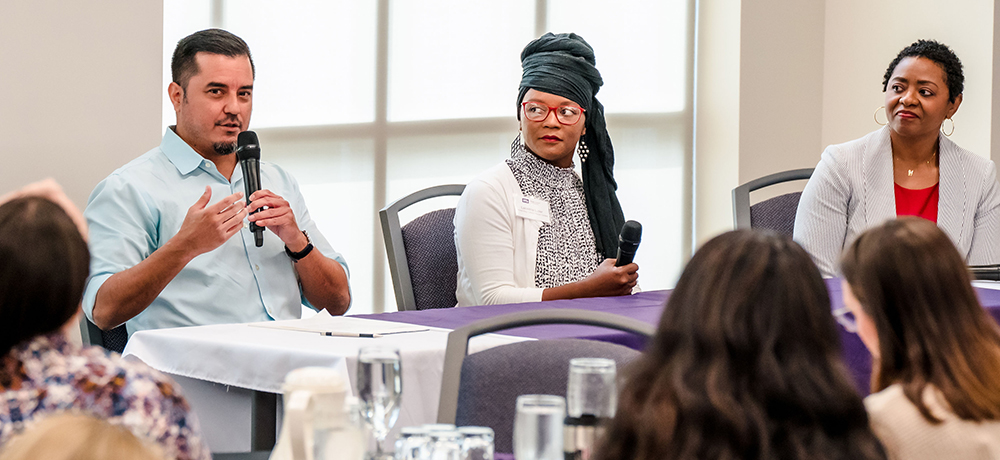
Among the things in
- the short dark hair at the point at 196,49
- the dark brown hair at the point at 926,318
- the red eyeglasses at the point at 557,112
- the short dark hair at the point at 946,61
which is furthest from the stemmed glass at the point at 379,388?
the short dark hair at the point at 946,61

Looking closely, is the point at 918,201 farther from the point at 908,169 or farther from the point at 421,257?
the point at 421,257

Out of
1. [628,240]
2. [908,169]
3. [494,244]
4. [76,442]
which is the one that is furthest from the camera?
[908,169]

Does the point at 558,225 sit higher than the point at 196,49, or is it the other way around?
the point at 196,49

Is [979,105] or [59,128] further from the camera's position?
[979,105]

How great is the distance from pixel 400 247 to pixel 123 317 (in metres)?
0.77

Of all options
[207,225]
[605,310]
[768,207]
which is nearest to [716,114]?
[768,207]

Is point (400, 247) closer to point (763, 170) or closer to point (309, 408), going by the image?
point (309, 408)

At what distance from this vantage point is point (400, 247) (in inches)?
109

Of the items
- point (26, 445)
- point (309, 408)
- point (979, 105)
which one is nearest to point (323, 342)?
point (309, 408)

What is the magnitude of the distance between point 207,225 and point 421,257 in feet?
2.33

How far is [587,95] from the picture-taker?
10.1 ft

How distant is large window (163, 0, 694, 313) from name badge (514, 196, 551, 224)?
1548 millimetres

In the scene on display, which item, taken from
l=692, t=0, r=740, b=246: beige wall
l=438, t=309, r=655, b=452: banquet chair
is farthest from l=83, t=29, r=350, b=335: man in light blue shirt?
l=692, t=0, r=740, b=246: beige wall

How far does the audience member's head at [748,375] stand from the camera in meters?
0.90
